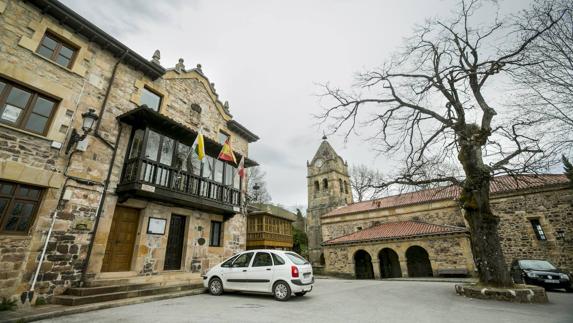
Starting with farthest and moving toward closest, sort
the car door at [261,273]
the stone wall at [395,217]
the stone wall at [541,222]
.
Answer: the stone wall at [395,217] → the stone wall at [541,222] → the car door at [261,273]

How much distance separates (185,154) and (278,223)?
10.5 m

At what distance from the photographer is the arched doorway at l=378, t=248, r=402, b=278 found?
21.0m

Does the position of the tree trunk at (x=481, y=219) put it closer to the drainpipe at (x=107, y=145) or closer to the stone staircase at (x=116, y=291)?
the stone staircase at (x=116, y=291)

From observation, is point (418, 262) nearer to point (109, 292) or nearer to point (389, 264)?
point (389, 264)

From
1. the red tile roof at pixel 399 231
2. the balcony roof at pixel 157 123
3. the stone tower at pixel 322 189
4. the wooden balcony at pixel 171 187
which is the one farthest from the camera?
the stone tower at pixel 322 189

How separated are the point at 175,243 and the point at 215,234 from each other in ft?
7.13

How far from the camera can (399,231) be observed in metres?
19.7

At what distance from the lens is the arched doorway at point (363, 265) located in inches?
867

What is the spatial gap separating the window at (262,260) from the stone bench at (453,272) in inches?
604

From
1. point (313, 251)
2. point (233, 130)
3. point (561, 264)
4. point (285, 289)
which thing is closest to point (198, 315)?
point (285, 289)

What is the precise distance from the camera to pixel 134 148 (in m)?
9.22

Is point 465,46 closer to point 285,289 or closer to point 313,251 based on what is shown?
point 285,289

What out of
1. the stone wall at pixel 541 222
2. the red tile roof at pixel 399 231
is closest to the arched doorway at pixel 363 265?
the red tile roof at pixel 399 231

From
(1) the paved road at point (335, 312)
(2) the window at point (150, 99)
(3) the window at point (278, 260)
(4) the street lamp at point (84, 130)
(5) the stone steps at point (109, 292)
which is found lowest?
(1) the paved road at point (335, 312)
